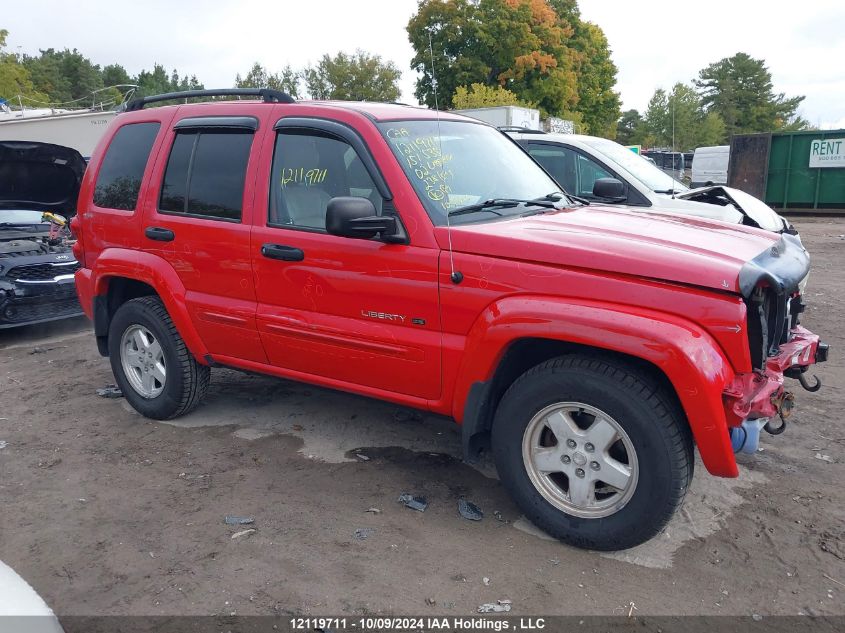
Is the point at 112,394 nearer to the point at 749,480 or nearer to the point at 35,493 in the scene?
the point at 35,493

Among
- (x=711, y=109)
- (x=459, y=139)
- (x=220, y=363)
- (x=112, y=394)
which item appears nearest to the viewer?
(x=459, y=139)

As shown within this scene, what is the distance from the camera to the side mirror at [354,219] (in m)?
3.35

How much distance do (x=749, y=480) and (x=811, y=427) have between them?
102cm

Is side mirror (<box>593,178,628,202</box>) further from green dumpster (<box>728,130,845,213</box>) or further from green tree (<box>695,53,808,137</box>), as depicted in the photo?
green tree (<box>695,53,808,137</box>)

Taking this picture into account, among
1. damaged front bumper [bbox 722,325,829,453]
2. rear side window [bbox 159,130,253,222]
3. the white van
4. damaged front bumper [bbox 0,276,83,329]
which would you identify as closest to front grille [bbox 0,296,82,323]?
damaged front bumper [bbox 0,276,83,329]

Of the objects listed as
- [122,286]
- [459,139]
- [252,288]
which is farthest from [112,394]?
[459,139]

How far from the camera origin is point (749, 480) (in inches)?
155

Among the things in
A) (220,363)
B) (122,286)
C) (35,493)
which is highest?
(122,286)

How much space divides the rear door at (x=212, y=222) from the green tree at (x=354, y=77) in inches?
1667

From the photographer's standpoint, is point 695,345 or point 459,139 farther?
point 459,139

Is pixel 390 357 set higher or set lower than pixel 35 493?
higher

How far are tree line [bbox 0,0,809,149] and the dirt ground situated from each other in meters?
15.9

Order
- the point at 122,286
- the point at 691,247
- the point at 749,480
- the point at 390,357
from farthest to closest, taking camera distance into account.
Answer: the point at 122,286
the point at 749,480
the point at 390,357
the point at 691,247

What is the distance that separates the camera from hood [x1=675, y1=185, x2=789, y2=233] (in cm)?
698
